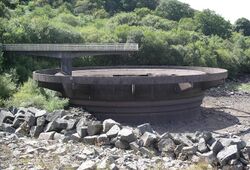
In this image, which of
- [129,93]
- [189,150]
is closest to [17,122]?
[189,150]

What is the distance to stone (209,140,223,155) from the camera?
10.5 metres

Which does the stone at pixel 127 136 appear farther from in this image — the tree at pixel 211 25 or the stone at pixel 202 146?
the tree at pixel 211 25

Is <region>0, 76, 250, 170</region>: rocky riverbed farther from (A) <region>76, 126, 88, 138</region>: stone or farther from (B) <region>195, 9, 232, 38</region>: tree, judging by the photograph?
(B) <region>195, 9, 232, 38</region>: tree

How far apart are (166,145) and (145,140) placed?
55 centimetres

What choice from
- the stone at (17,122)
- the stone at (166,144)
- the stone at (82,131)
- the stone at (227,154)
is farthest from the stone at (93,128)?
the stone at (227,154)

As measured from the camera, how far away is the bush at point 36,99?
17.2 m

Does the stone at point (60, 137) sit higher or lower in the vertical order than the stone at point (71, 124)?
lower

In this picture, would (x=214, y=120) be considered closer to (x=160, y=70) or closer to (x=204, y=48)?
(x=160, y=70)

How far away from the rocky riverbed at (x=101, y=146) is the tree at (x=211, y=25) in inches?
2661

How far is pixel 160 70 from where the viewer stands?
26.5 meters

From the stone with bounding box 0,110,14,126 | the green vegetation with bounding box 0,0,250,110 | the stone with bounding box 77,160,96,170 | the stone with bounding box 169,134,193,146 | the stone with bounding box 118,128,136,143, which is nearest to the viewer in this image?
the stone with bounding box 77,160,96,170

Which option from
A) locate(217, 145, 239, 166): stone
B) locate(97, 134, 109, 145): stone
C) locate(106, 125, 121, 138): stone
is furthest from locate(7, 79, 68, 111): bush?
locate(217, 145, 239, 166): stone

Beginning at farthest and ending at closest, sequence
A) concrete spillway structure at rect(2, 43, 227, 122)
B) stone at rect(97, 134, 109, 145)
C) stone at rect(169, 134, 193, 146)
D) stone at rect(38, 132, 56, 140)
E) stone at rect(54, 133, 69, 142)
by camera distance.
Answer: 1. concrete spillway structure at rect(2, 43, 227, 122)
2. stone at rect(38, 132, 56, 140)
3. stone at rect(54, 133, 69, 142)
4. stone at rect(97, 134, 109, 145)
5. stone at rect(169, 134, 193, 146)

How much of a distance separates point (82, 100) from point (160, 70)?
8086 mm
